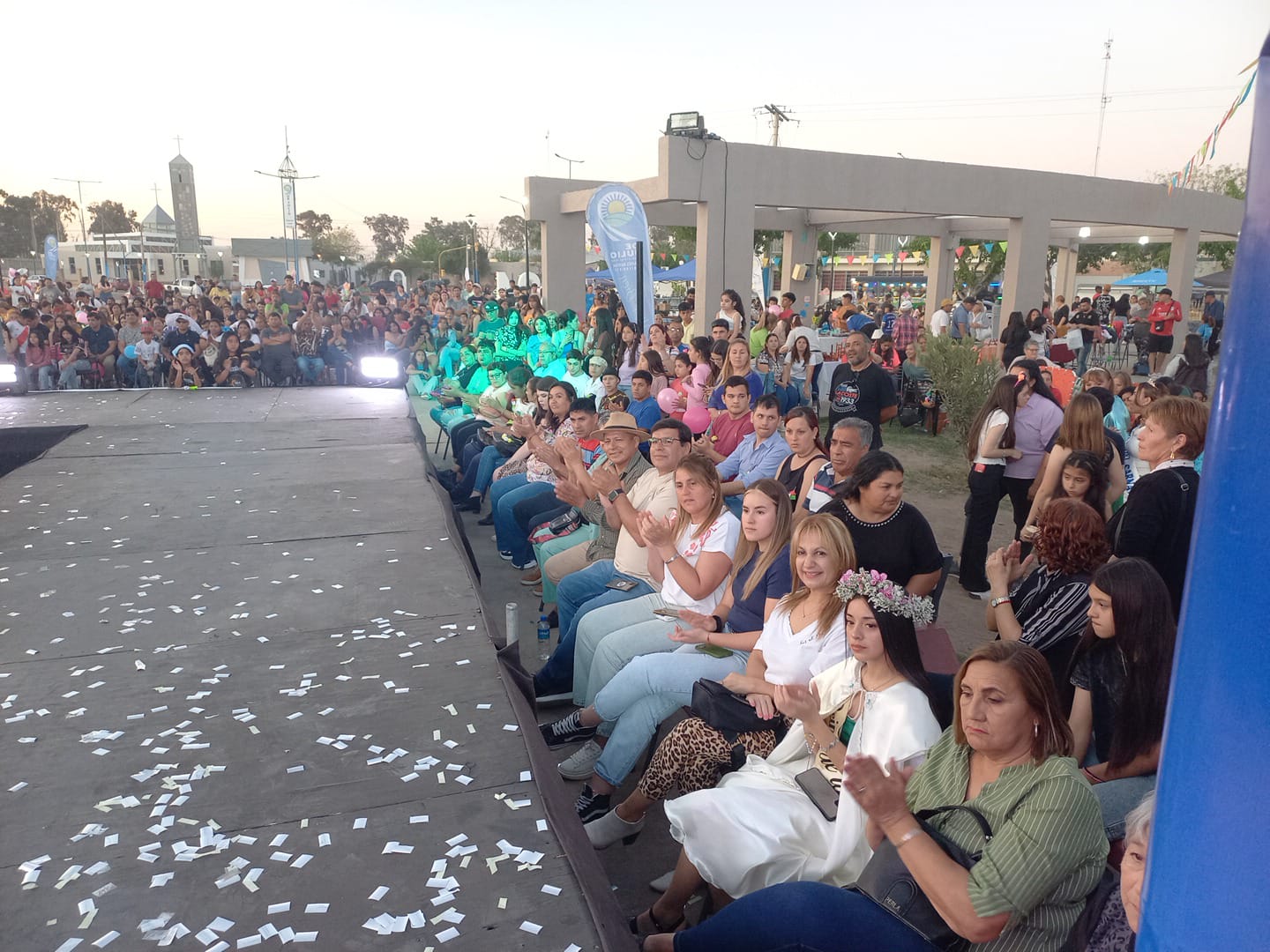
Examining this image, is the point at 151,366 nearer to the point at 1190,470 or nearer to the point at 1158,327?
the point at 1190,470

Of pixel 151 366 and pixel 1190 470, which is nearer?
pixel 1190 470

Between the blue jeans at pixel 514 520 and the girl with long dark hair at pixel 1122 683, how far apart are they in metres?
4.33

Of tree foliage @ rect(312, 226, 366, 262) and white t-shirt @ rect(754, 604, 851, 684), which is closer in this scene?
white t-shirt @ rect(754, 604, 851, 684)

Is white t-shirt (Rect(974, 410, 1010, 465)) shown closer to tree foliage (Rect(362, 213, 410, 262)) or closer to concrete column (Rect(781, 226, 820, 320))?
concrete column (Rect(781, 226, 820, 320))

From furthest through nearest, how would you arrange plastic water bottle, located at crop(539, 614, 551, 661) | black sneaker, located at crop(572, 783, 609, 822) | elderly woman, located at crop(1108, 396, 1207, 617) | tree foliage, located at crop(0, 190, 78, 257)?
1. tree foliage, located at crop(0, 190, 78, 257)
2. plastic water bottle, located at crop(539, 614, 551, 661)
3. elderly woman, located at crop(1108, 396, 1207, 617)
4. black sneaker, located at crop(572, 783, 609, 822)

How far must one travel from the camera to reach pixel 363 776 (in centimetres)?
272

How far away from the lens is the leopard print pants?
320cm

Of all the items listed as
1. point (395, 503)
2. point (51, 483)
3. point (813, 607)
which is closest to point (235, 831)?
point (813, 607)

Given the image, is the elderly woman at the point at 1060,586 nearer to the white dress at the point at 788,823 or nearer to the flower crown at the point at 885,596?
the flower crown at the point at 885,596

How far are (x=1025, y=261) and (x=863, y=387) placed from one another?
11.5 m

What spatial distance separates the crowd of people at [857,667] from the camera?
214 centimetres

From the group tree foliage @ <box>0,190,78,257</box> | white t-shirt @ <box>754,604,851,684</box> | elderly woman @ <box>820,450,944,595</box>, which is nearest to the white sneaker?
white t-shirt @ <box>754,604,851,684</box>

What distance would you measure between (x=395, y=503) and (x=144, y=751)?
10.4ft

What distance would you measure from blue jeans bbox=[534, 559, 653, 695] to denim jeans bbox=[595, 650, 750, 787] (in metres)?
0.83
